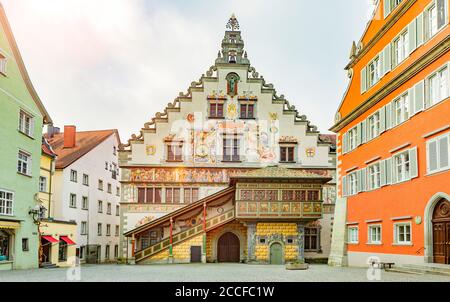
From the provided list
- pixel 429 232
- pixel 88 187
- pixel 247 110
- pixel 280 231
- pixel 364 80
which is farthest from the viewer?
pixel 88 187

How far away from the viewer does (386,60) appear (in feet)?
79.3

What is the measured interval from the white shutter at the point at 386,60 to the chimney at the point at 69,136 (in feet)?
90.4

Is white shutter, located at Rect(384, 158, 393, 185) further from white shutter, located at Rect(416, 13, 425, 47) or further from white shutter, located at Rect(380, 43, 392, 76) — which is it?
white shutter, located at Rect(416, 13, 425, 47)

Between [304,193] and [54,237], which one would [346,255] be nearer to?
[304,193]

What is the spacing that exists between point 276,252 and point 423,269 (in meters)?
16.9

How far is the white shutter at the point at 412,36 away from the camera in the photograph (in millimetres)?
21031

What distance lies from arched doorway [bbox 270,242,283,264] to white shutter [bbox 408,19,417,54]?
17.6m

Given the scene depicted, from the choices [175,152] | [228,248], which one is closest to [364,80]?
[228,248]

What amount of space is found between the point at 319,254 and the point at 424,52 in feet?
72.9

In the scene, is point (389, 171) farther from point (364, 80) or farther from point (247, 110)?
point (247, 110)

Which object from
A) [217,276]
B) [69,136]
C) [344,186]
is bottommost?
[217,276]

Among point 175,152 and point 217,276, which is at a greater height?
point 175,152

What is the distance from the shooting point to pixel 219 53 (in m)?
40.6

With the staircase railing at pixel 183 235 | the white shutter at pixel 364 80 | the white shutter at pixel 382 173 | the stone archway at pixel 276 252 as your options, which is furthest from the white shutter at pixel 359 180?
the staircase railing at pixel 183 235
